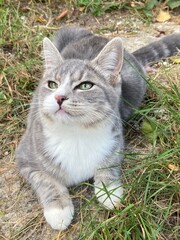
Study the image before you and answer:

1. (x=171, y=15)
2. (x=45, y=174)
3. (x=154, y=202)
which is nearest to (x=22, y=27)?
(x=171, y=15)

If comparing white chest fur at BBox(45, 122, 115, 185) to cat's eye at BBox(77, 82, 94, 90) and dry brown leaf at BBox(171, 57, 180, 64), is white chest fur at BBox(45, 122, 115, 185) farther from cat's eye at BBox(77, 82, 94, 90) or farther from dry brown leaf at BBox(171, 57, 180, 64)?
dry brown leaf at BBox(171, 57, 180, 64)

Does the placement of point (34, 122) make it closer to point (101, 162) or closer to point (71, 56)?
point (101, 162)

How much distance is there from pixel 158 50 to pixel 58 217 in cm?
201

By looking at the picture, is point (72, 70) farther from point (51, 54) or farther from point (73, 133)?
point (73, 133)

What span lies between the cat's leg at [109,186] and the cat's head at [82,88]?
0.37 metres

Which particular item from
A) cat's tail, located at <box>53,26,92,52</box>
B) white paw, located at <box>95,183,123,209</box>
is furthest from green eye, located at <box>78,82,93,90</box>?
cat's tail, located at <box>53,26,92,52</box>

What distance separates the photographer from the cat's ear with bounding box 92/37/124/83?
264 centimetres

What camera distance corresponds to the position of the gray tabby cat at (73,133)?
8.12 ft

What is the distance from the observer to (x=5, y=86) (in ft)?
12.2

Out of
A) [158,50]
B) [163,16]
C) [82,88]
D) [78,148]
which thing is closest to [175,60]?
[158,50]

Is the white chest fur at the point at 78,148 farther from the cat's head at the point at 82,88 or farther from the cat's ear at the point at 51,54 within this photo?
the cat's ear at the point at 51,54

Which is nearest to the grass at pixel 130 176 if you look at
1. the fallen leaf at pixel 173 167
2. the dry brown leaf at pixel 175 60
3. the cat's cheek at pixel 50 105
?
the fallen leaf at pixel 173 167

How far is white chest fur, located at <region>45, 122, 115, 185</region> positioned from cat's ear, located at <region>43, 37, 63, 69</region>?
0.49 meters

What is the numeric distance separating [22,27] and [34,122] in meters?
1.75
